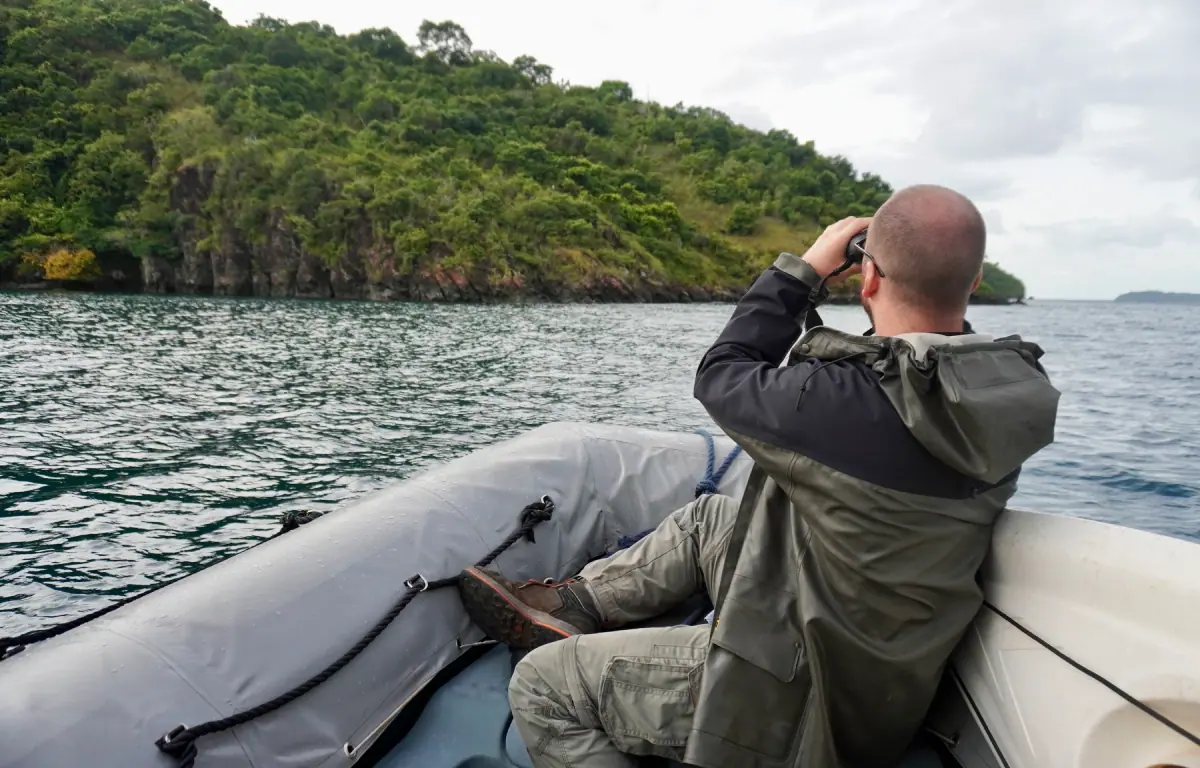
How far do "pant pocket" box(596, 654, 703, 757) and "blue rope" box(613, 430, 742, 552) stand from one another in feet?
5.28

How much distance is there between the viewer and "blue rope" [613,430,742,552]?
3.68 m

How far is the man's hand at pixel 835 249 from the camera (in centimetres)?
188

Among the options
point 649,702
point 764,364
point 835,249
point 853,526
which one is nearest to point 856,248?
point 835,249

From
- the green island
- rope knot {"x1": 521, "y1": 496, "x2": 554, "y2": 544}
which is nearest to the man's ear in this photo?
rope knot {"x1": 521, "y1": 496, "x2": 554, "y2": 544}

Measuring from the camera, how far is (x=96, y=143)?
186ft

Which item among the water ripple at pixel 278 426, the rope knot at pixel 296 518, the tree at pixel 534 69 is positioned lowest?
the water ripple at pixel 278 426

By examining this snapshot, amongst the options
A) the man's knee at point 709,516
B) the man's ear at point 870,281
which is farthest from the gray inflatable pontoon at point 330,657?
the man's ear at point 870,281

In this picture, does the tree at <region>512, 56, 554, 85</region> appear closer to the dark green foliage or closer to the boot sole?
the dark green foliage

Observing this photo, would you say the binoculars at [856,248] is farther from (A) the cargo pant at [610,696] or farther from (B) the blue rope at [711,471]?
(B) the blue rope at [711,471]

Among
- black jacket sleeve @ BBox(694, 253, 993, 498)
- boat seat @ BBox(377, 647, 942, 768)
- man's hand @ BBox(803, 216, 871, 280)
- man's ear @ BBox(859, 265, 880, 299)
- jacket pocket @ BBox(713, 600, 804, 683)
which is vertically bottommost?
boat seat @ BBox(377, 647, 942, 768)

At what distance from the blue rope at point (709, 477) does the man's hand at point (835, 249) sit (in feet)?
6.10

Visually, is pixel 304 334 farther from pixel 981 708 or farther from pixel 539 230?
pixel 539 230

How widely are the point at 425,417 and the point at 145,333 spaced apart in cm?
1433

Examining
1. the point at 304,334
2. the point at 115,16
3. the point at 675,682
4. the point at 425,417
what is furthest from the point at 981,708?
the point at 115,16
